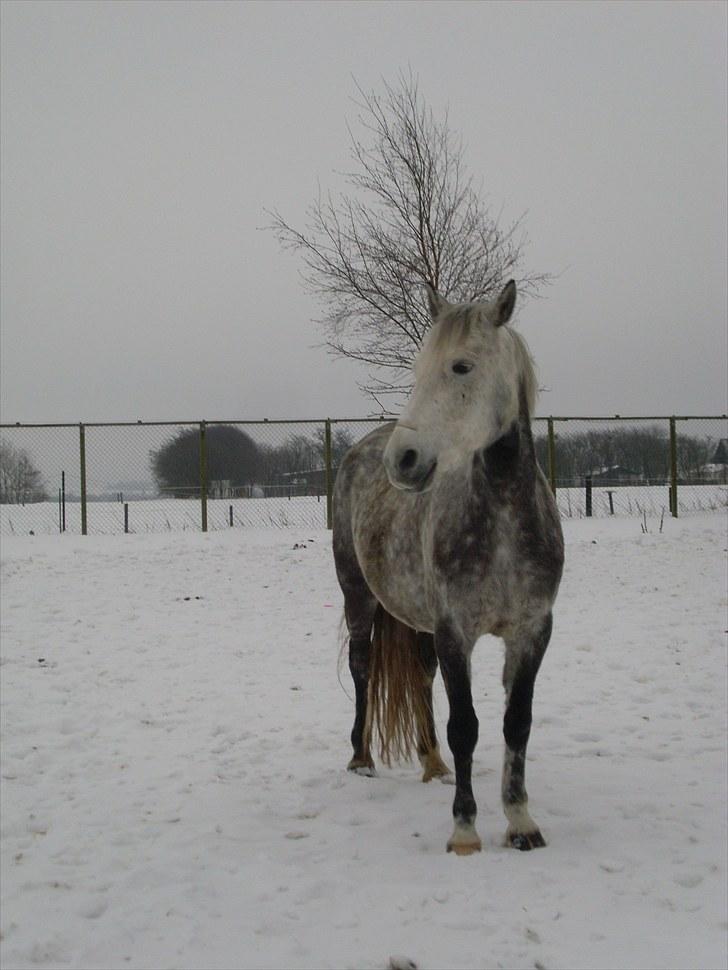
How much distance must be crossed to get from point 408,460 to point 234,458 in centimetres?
1231

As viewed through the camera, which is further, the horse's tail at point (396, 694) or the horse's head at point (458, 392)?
the horse's tail at point (396, 694)

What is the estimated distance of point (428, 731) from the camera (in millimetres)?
3895

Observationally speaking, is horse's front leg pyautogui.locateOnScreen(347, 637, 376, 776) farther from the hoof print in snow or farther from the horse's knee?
the hoof print in snow

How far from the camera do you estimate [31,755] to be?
13.6ft

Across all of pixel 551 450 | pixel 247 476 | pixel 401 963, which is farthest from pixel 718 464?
pixel 401 963

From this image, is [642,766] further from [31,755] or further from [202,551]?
[202,551]

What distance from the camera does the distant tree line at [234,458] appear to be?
46.0 ft

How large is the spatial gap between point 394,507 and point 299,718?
1.96 m

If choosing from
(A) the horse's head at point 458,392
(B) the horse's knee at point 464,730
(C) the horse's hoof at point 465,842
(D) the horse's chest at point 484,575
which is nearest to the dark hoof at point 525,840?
(C) the horse's hoof at point 465,842

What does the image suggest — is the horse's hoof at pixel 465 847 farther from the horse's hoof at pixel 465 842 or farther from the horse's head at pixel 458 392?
the horse's head at pixel 458 392

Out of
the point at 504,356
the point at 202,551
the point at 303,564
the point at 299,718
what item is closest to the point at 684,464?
the point at 303,564

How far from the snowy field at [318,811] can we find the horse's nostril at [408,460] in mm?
1429

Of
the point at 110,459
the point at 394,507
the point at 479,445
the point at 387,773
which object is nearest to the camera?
the point at 479,445

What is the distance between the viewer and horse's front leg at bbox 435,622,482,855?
9.58 feet
